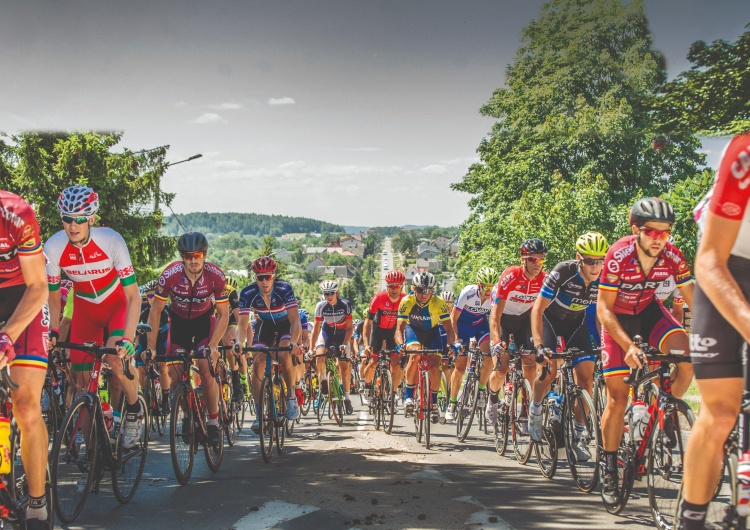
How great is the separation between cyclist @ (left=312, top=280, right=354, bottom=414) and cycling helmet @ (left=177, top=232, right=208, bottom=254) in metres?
5.67

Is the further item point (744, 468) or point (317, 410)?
point (317, 410)

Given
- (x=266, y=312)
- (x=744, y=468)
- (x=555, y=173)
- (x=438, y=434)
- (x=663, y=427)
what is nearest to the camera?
(x=744, y=468)

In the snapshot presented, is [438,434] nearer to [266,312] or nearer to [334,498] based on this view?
[266,312]

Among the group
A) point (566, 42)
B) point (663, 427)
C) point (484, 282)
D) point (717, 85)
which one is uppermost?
point (566, 42)

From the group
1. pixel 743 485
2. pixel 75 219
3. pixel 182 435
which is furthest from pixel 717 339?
pixel 182 435

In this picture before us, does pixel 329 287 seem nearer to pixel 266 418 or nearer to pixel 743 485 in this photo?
pixel 266 418

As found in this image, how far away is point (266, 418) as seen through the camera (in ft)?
28.9

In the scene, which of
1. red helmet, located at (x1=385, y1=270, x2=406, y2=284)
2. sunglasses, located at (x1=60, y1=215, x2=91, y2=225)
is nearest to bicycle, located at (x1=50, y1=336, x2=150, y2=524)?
sunglasses, located at (x1=60, y1=215, x2=91, y2=225)

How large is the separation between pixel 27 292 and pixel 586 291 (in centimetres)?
544

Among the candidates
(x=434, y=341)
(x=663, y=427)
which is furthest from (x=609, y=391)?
(x=434, y=341)

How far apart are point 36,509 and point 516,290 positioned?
21.5 feet

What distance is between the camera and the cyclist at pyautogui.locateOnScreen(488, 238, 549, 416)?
8.98 meters

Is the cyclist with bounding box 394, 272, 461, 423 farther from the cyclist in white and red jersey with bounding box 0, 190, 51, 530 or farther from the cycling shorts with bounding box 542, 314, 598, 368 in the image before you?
the cyclist in white and red jersey with bounding box 0, 190, 51, 530

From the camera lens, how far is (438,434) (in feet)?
37.4
